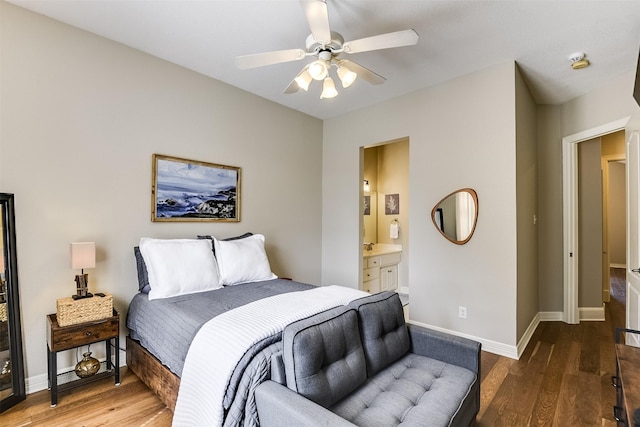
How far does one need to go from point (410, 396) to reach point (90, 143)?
292 centimetres

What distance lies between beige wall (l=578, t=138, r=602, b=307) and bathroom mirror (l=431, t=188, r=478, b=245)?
2.00 meters

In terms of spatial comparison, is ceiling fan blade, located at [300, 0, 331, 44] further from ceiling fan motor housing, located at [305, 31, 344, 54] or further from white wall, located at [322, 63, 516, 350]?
white wall, located at [322, 63, 516, 350]

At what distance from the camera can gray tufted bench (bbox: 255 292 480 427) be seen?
4.60 feet

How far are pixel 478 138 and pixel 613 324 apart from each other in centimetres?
294

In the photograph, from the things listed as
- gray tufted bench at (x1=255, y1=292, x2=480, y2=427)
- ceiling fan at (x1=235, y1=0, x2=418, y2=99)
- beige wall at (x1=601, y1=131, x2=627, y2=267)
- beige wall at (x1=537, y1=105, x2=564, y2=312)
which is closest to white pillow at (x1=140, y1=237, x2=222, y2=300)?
gray tufted bench at (x1=255, y1=292, x2=480, y2=427)

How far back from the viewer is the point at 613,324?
3.87m

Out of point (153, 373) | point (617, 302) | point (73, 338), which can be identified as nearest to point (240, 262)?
point (153, 373)

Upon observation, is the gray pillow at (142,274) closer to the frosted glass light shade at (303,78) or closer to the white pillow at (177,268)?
the white pillow at (177,268)

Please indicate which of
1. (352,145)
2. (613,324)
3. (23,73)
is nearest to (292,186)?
(352,145)

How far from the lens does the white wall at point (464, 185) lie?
3.00 metres

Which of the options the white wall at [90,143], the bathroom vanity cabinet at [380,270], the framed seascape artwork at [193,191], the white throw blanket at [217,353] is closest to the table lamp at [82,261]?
the white wall at [90,143]

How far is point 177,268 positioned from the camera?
260 centimetres

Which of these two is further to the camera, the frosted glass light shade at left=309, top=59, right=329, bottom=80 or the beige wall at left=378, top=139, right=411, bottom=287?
the beige wall at left=378, top=139, right=411, bottom=287

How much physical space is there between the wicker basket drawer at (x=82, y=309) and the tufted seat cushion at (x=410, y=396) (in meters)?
1.86
